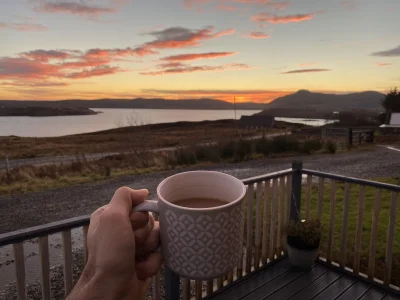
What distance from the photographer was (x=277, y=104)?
8688 centimetres

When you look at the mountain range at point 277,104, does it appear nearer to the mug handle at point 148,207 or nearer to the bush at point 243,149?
the bush at point 243,149

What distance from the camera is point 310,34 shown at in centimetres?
802

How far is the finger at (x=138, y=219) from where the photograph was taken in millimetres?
428

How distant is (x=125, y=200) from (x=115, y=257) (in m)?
0.09

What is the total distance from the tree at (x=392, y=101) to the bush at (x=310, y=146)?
785 inches

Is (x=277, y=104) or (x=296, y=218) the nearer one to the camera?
(x=296, y=218)

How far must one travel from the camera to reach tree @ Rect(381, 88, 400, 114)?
29.3 metres

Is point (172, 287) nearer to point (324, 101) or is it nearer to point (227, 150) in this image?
point (227, 150)

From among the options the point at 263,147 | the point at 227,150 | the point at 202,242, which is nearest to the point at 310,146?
the point at 263,147

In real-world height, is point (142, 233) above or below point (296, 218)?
above

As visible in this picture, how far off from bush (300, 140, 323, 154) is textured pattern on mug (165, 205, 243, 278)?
559 inches

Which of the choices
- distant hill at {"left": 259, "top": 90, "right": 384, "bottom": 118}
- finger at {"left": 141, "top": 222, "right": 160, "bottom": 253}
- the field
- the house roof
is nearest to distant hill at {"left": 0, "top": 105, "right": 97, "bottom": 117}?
distant hill at {"left": 259, "top": 90, "right": 384, "bottom": 118}

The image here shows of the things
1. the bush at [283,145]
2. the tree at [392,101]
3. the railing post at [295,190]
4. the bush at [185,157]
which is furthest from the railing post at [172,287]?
the tree at [392,101]

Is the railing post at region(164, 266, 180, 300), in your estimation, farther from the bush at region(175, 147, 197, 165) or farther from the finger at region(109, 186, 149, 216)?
the bush at region(175, 147, 197, 165)
